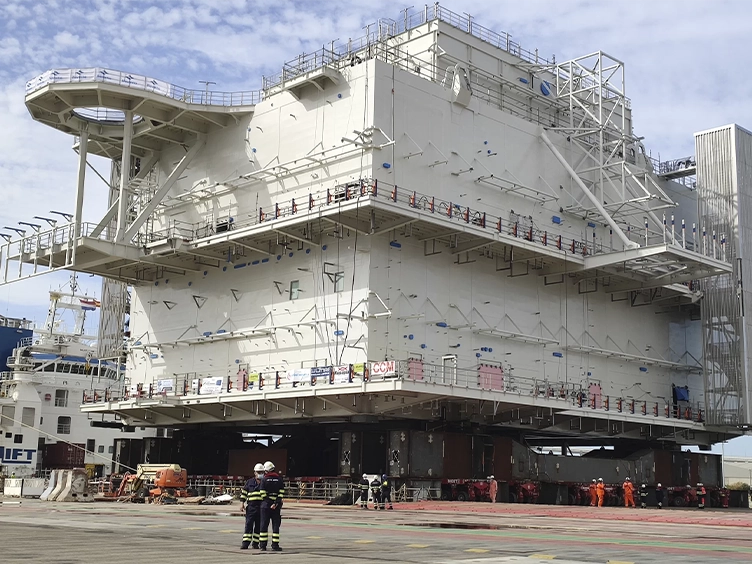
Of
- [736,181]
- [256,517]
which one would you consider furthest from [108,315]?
[256,517]

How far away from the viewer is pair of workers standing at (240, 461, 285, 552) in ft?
52.4

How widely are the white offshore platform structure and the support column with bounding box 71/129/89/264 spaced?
0.55ft

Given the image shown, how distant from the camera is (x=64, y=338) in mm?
71875

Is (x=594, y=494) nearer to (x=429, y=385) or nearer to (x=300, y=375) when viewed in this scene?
(x=429, y=385)

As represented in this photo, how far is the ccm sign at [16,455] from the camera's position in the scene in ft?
200

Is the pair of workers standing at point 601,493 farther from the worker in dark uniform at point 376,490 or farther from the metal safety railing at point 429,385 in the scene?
the worker in dark uniform at point 376,490

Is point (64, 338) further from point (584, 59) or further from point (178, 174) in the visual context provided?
point (584, 59)

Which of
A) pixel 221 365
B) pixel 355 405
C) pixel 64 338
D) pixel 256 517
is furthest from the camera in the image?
pixel 64 338

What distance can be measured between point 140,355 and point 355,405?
17238 millimetres

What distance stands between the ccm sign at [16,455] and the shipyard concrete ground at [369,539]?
36524 mm

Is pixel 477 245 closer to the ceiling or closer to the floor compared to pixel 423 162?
closer to the floor

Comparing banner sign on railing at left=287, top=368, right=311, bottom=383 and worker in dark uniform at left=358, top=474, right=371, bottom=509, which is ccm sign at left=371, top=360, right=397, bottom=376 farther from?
worker in dark uniform at left=358, top=474, right=371, bottom=509

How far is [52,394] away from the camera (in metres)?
67.4

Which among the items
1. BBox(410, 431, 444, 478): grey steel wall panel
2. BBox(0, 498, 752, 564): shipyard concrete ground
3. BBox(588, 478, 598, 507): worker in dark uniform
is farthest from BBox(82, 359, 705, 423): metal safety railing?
BBox(0, 498, 752, 564): shipyard concrete ground
